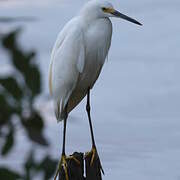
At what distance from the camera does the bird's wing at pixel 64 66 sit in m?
6.02

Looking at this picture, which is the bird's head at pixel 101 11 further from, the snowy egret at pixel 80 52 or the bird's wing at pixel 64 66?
the bird's wing at pixel 64 66

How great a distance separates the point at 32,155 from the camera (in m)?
0.88

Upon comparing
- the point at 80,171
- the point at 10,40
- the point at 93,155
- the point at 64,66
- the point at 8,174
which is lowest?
the point at 8,174

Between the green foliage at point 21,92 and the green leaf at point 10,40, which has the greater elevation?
the green leaf at point 10,40

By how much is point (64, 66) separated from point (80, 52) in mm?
193

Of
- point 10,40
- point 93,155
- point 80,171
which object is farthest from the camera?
point 93,155

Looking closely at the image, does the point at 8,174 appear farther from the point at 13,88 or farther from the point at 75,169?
the point at 75,169

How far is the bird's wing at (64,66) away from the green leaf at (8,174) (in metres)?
5.08

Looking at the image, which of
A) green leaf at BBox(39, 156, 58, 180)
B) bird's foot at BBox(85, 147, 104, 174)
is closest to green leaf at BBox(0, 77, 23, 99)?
green leaf at BBox(39, 156, 58, 180)

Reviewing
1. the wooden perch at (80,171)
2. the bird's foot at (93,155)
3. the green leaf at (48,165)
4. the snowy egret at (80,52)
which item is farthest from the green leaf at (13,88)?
the snowy egret at (80,52)

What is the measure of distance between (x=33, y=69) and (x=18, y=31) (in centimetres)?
5

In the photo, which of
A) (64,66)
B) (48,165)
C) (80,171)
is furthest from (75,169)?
(48,165)

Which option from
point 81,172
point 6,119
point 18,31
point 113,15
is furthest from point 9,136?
point 113,15

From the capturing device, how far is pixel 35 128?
0.82 m
